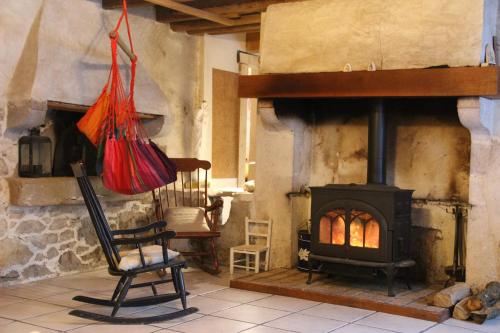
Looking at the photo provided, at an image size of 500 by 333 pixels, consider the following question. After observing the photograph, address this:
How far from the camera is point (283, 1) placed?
538cm

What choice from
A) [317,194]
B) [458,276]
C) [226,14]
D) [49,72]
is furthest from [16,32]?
[458,276]

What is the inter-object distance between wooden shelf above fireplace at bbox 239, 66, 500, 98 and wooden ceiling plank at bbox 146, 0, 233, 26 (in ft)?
2.97

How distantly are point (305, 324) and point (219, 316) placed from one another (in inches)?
23.1

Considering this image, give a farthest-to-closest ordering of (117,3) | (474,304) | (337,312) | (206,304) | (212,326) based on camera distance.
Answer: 1. (117,3)
2. (206,304)
3. (337,312)
4. (474,304)
5. (212,326)

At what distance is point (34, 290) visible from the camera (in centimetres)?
497

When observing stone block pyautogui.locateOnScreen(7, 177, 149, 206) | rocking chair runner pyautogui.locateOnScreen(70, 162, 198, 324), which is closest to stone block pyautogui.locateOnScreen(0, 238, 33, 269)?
stone block pyautogui.locateOnScreen(7, 177, 149, 206)

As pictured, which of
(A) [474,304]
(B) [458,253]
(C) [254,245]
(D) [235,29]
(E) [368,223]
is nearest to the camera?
(A) [474,304]

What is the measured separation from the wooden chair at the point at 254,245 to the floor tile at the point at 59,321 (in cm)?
179

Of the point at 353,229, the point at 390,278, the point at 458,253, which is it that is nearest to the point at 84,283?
the point at 353,229

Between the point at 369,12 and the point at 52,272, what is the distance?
3.40m

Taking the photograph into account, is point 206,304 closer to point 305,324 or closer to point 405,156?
point 305,324

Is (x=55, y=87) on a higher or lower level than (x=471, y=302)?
higher

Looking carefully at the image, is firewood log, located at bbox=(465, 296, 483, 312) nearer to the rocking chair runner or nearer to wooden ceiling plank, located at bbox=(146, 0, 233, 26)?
the rocking chair runner

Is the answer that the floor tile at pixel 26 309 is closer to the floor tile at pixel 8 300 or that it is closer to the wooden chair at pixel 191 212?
the floor tile at pixel 8 300
